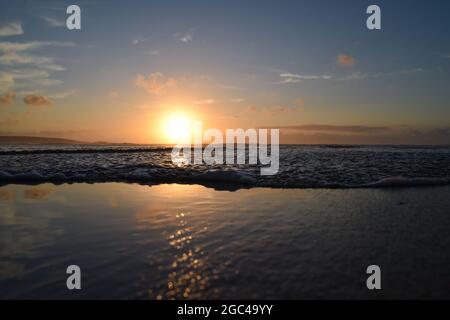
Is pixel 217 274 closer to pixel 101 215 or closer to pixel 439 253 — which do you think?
pixel 439 253

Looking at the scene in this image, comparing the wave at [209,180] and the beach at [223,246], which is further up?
the wave at [209,180]

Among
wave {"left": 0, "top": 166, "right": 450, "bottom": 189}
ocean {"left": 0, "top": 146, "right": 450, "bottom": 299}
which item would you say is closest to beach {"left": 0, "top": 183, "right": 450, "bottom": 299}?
ocean {"left": 0, "top": 146, "right": 450, "bottom": 299}

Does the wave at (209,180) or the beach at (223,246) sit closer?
the beach at (223,246)

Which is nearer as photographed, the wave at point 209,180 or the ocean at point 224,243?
the ocean at point 224,243

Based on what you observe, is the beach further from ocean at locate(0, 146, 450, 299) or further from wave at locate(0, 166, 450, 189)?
wave at locate(0, 166, 450, 189)

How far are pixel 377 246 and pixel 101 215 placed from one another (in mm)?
5514

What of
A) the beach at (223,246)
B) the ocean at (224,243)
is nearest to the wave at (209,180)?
the ocean at (224,243)

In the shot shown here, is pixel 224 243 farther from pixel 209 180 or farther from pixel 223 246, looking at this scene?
pixel 209 180

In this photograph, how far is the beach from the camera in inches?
139

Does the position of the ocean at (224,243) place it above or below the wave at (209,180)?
below

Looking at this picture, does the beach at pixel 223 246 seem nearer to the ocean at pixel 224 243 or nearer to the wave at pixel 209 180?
the ocean at pixel 224 243

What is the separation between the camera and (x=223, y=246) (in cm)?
489

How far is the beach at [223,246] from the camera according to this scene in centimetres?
353
